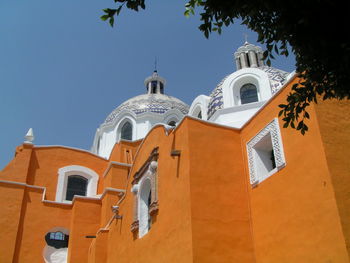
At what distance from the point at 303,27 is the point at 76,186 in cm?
1532

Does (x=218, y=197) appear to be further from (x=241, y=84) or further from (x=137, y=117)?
(x=137, y=117)

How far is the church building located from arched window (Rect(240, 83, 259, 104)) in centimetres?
→ 4

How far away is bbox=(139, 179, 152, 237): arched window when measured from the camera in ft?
37.3

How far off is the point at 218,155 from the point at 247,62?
9.13m

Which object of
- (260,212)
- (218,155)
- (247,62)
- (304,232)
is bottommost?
(304,232)

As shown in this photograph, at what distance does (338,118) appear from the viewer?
795 centimetres

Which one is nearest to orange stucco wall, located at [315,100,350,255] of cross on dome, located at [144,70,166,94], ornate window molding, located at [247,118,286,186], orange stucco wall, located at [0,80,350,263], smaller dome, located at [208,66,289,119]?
orange stucco wall, located at [0,80,350,263]

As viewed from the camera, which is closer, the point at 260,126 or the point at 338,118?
the point at 338,118

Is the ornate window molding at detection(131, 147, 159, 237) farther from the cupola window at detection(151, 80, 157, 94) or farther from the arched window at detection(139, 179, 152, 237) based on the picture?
the cupola window at detection(151, 80, 157, 94)

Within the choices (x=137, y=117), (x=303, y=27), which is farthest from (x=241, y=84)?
(x=303, y=27)

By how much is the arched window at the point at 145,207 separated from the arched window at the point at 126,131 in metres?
10.9

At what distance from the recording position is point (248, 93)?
1513cm

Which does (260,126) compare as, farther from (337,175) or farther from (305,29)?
(305,29)

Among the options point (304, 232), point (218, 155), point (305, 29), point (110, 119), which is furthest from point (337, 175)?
point (110, 119)
